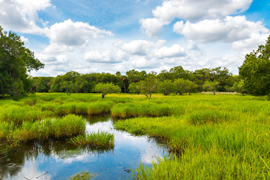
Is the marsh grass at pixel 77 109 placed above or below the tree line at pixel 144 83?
below

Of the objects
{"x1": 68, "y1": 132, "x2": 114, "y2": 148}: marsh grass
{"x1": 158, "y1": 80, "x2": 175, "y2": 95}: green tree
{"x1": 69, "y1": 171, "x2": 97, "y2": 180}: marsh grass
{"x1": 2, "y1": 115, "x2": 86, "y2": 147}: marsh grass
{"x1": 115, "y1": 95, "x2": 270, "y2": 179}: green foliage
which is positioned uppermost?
{"x1": 158, "y1": 80, "x2": 175, "y2": 95}: green tree

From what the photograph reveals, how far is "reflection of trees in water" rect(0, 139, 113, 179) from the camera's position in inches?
229

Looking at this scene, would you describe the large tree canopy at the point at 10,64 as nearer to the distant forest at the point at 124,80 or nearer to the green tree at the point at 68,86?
the green tree at the point at 68,86

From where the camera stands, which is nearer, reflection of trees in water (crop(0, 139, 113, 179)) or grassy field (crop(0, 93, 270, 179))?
grassy field (crop(0, 93, 270, 179))

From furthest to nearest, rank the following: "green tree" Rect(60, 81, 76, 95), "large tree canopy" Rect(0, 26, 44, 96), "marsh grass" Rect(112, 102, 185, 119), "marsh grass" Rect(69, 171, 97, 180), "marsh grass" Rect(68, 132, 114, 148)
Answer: "green tree" Rect(60, 81, 76, 95), "large tree canopy" Rect(0, 26, 44, 96), "marsh grass" Rect(112, 102, 185, 119), "marsh grass" Rect(68, 132, 114, 148), "marsh grass" Rect(69, 171, 97, 180)

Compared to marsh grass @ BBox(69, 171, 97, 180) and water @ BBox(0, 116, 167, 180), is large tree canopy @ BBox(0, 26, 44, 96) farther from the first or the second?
marsh grass @ BBox(69, 171, 97, 180)

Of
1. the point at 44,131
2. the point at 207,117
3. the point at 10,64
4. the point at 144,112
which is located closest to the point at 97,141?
the point at 44,131

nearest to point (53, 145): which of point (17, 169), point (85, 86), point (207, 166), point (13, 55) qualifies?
point (17, 169)

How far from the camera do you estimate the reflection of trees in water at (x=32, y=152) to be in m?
5.80

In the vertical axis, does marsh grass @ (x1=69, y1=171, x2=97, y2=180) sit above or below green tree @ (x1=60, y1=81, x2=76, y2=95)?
below

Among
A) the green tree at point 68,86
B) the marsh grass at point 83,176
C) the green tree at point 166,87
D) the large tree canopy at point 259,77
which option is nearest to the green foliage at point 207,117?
the marsh grass at point 83,176

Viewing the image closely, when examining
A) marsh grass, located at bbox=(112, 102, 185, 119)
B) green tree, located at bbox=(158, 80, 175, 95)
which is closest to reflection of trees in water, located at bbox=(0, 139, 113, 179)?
marsh grass, located at bbox=(112, 102, 185, 119)

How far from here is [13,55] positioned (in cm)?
2745

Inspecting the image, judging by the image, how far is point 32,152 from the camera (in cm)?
713
